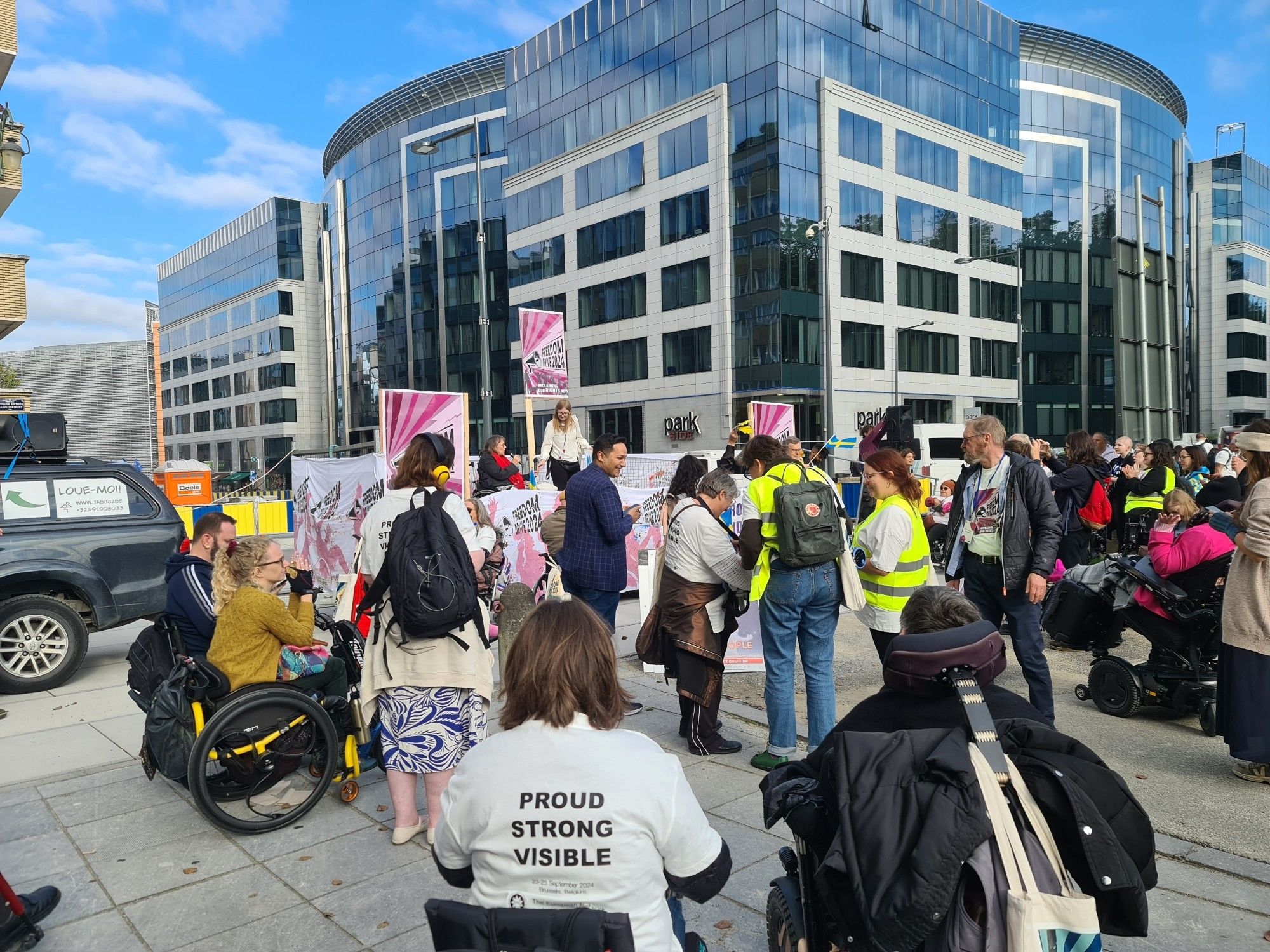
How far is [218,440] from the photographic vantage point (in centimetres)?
9300

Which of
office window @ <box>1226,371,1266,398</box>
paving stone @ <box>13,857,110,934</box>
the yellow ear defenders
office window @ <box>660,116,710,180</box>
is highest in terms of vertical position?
office window @ <box>660,116,710,180</box>

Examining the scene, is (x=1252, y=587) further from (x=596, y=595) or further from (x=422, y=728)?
(x=422, y=728)

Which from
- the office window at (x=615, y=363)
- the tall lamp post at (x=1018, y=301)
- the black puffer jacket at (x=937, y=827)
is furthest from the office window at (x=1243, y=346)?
the black puffer jacket at (x=937, y=827)

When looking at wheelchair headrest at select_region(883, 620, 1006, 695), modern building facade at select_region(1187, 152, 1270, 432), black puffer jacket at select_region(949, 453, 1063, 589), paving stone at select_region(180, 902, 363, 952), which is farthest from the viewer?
modern building facade at select_region(1187, 152, 1270, 432)

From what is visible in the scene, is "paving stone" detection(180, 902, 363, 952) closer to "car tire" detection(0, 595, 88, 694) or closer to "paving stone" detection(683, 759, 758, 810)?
"paving stone" detection(683, 759, 758, 810)

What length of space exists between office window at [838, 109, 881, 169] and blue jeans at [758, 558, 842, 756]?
37.6 m

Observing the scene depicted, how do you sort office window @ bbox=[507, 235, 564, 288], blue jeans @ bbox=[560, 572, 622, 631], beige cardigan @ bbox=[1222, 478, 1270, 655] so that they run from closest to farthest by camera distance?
beige cardigan @ bbox=[1222, 478, 1270, 655] → blue jeans @ bbox=[560, 572, 622, 631] → office window @ bbox=[507, 235, 564, 288]

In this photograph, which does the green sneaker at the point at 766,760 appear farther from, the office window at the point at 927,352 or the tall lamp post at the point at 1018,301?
the tall lamp post at the point at 1018,301

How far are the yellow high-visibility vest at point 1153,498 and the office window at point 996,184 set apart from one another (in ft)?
131

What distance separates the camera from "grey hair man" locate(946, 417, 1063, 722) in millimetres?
5141

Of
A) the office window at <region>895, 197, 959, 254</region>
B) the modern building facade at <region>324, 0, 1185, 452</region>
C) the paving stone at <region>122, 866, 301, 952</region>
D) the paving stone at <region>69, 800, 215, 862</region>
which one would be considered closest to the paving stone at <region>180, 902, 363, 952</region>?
the paving stone at <region>122, 866, 301, 952</region>

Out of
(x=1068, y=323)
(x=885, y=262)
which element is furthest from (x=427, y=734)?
(x=1068, y=323)

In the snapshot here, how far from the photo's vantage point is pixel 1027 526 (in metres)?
5.23

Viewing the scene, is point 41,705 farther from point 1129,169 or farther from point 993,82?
point 1129,169
